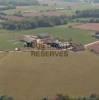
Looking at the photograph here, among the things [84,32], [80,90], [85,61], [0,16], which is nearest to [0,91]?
[80,90]

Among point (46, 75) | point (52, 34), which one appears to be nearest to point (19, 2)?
point (52, 34)

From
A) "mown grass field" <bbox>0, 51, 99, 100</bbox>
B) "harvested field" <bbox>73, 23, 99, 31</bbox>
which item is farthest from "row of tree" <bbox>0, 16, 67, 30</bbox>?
"mown grass field" <bbox>0, 51, 99, 100</bbox>

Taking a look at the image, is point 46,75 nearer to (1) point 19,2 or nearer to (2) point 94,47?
(2) point 94,47

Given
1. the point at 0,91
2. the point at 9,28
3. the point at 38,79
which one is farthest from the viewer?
the point at 9,28

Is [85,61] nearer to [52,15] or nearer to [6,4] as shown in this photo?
[52,15]

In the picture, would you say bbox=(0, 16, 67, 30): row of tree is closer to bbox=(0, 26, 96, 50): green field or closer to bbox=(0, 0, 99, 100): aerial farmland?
bbox=(0, 26, 96, 50): green field

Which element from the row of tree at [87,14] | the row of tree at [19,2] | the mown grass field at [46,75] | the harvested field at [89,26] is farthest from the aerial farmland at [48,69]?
the row of tree at [19,2]
